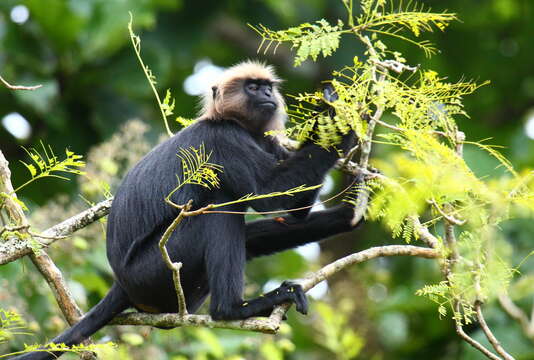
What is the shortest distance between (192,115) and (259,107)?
22.6 ft

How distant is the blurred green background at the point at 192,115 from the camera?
6.88m

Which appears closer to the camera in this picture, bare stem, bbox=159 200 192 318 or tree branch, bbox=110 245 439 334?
bare stem, bbox=159 200 192 318

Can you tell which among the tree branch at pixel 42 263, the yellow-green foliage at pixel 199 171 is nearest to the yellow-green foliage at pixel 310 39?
the yellow-green foliage at pixel 199 171

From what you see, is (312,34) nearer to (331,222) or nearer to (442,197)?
(442,197)

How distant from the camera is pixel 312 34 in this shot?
399 centimetres

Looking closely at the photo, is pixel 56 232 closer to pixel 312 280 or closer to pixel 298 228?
pixel 312 280

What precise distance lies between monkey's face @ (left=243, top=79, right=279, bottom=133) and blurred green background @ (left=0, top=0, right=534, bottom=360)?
111cm

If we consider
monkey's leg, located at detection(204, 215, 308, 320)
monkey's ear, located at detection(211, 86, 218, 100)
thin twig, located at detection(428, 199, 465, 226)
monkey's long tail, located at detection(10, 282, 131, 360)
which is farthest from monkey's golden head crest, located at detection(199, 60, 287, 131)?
thin twig, located at detection(428, 199, 465, 226)

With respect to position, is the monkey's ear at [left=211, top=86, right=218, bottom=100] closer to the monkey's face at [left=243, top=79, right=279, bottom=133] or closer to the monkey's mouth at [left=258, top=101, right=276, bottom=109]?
the monkey's face at [left=243, top=79, right=279, bottom=133]

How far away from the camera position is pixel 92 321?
5.04 m

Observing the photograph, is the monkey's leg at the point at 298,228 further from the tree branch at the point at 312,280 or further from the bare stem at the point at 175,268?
the bare stem at the point at 175,268

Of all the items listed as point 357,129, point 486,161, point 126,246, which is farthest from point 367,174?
point 486,161

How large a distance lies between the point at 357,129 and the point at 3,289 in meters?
3.53

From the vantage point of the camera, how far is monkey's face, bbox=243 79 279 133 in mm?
5989
